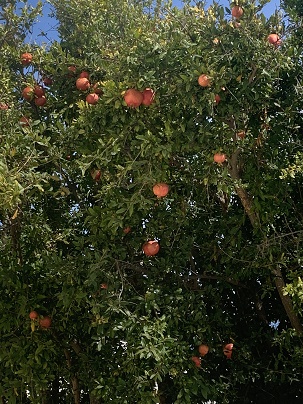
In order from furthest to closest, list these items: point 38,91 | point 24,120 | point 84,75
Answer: point 38,91
point 84,75
point 24,120

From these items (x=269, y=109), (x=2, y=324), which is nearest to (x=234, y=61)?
(x=269, y=109)

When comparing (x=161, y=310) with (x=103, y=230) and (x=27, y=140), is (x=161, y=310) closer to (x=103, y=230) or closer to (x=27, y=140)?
(x=103, y=230)

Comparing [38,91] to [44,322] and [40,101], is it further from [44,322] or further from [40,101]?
[44,322]

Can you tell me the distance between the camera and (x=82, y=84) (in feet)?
11.7

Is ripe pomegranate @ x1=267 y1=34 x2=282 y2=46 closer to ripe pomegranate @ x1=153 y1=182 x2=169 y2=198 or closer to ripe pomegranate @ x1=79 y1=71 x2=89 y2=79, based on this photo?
ripe pomegranate @ x1=153 y1=182 x2=169 y2=198

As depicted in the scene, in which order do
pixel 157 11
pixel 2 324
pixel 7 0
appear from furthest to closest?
pixel 7 0, pixel 157 11, pixel 2 324

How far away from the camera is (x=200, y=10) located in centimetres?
295

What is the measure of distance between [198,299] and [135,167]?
110cm

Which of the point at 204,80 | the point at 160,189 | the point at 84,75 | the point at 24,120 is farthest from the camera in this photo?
the point at 84,75

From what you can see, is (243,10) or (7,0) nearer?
(243,10)

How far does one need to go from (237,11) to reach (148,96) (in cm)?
65

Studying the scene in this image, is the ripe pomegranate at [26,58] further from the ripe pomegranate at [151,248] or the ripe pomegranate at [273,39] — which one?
the ripe pomegranate at [273,39]

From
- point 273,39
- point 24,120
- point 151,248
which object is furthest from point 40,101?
point 273,39

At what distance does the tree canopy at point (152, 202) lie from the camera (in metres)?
2.84
